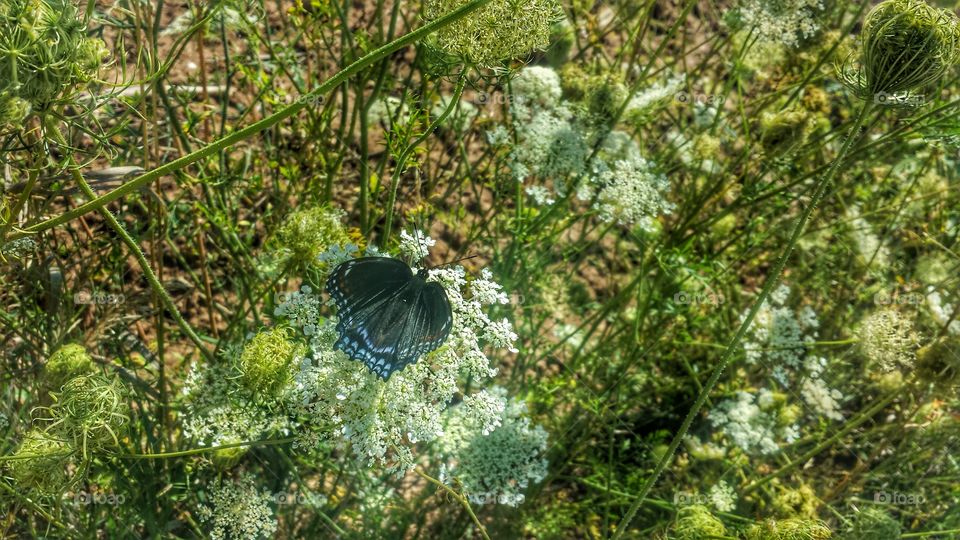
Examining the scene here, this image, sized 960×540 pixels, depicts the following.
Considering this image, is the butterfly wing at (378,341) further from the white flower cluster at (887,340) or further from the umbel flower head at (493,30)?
the white flower cluster at (887,340)

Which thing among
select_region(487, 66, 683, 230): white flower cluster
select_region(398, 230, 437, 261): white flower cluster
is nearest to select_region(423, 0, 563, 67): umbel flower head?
select_region(398, 230, 437, 261): white flower cluster

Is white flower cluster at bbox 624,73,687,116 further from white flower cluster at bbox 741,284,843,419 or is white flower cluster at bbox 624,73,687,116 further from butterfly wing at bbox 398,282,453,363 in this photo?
butterfly wing at bbox 398,282,453,363

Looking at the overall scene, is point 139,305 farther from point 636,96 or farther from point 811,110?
point 811,110

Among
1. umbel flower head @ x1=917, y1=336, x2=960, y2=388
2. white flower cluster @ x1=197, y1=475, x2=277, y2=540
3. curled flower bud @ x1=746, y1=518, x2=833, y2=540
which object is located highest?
umbel flower head @ x1=917, y1=336, x2=960, y2=388

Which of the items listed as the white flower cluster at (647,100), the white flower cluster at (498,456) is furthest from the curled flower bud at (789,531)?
the white flower cluster at (647,100)

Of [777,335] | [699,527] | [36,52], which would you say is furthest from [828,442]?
[36,52]

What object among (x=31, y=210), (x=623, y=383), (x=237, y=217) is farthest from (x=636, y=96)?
(x=31, y=210)
